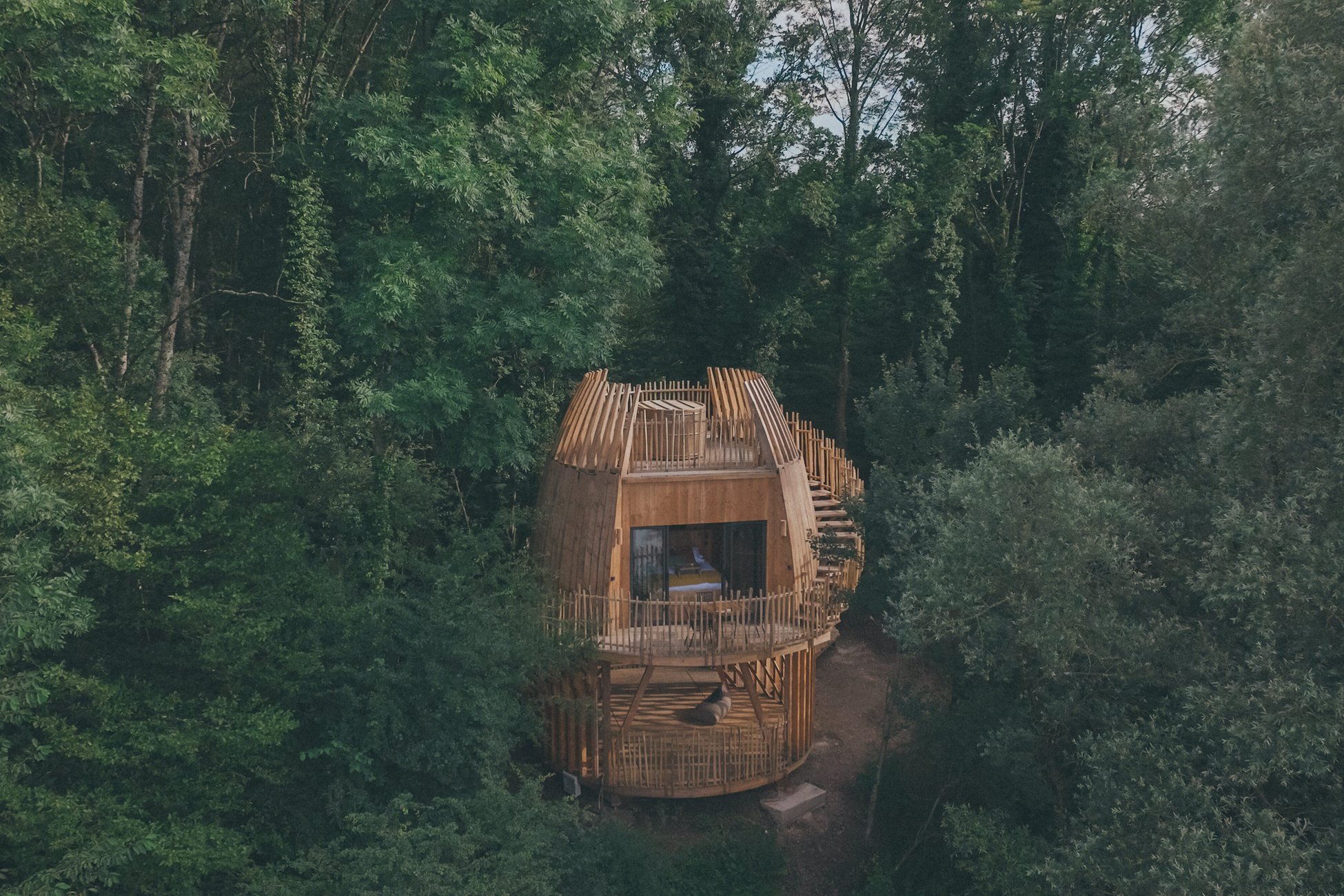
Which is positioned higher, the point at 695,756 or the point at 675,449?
the point at 675,449

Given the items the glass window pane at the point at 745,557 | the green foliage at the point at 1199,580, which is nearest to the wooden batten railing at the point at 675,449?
the glass window pane at the point at 745,557

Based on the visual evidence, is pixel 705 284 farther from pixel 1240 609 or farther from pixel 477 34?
pixel 1240 609

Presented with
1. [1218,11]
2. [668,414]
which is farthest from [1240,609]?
[1218,11]

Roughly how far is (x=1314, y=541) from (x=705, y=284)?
16520 millimetres

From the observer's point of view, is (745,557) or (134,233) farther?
(745,557)

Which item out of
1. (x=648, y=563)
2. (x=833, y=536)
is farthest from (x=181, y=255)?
(x=833, y=536)

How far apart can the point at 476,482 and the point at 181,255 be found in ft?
21.7

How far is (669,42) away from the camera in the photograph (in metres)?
24.2

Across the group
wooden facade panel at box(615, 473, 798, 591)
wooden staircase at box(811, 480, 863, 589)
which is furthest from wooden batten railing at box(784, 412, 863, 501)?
wooden facade panel at box(615, 473, 798, 591)

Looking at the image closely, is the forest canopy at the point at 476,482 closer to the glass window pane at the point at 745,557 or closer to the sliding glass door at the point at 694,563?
the sliding glass door at the point at 694,563

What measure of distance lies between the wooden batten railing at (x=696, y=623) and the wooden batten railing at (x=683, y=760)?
175cm

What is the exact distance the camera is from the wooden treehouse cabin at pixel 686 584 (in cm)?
1576

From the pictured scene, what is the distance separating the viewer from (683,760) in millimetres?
16141

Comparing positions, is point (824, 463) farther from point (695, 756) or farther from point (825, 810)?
A: point (695, 756)
